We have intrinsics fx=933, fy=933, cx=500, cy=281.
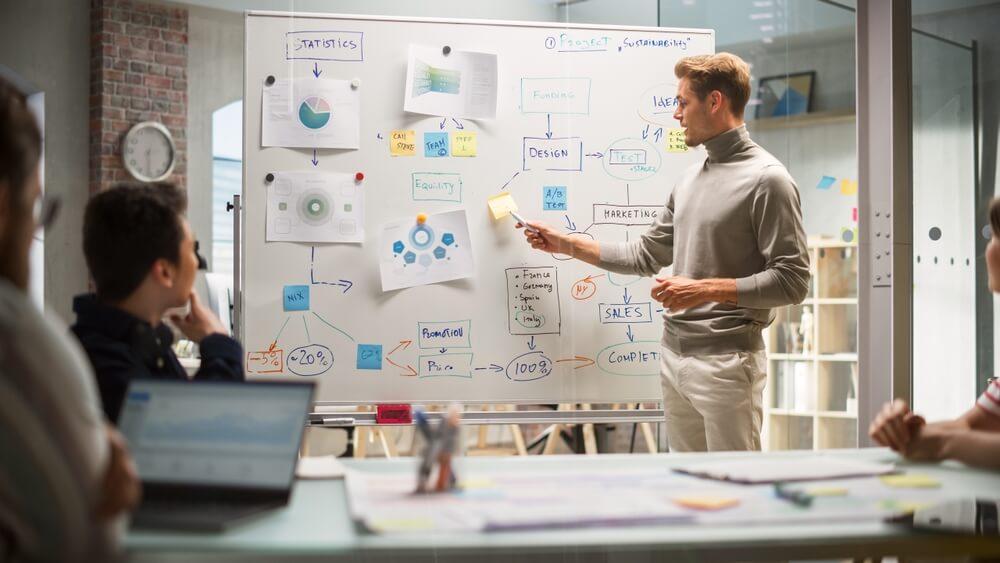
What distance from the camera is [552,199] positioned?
2922 mm

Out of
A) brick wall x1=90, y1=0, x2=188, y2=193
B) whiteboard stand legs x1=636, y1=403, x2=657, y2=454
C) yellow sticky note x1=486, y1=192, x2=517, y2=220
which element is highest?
brick wall x1=90, y1=0, x2=188, y2=193

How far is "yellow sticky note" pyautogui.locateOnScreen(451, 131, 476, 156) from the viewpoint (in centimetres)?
288

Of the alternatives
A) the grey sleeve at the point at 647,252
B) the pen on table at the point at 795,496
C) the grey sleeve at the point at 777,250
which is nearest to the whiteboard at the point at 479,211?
the grey sleeve at the point at 647,252

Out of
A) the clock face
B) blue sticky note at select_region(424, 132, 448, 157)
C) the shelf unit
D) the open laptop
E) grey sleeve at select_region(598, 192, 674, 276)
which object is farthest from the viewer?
the clock face

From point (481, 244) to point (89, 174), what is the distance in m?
2.74

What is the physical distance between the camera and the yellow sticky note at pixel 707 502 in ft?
3.91

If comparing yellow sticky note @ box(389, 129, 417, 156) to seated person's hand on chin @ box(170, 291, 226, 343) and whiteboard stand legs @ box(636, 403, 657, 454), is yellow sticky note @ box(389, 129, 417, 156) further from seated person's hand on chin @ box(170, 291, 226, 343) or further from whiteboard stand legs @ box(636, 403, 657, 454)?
whiteboard stand legs @ box(636, 403, 657, 454)

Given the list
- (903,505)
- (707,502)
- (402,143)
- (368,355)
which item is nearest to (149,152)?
(402,143)

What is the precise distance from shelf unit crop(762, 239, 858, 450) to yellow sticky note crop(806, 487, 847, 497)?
255 cm

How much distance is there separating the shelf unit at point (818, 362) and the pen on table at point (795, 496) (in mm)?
2617

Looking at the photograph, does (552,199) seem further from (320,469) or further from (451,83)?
(320,469)

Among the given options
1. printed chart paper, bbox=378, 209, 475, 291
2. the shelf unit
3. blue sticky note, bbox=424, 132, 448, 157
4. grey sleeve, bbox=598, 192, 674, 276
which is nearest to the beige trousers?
grey sleeve, bbox=598, 192, 674, 276

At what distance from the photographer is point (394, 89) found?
2.85 m

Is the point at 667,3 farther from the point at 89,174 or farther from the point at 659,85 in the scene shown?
the point at 89,174
